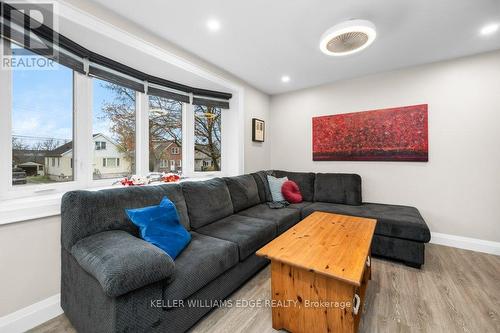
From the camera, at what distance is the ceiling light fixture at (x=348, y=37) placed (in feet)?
5.73

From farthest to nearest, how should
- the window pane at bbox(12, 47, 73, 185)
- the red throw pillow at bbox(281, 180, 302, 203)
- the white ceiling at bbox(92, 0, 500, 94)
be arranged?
the red throw pillow at bbox(281, 180, 302, 203), the white ceiling at bbox(92, 0, 500, 94), the window pane at bbox(12, 47, 73, 185)

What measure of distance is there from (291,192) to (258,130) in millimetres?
1329

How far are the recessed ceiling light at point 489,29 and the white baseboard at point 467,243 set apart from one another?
7.80 ft

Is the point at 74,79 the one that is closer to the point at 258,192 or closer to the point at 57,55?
the point at 57,55

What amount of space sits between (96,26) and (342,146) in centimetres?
342

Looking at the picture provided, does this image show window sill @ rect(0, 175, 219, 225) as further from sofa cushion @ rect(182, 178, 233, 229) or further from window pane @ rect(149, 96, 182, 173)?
window pane @ rect(149, 96, 182, 173)

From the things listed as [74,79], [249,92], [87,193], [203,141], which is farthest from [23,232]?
[249,92]

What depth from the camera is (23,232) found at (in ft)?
4.83

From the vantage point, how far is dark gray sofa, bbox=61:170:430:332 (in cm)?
114

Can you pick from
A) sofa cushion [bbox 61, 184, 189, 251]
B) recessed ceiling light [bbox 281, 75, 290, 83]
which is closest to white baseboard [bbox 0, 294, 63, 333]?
sofa cushion [bbox 61, 184, 189, 251]

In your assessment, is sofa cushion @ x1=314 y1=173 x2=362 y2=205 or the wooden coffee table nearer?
the wooden coffee table

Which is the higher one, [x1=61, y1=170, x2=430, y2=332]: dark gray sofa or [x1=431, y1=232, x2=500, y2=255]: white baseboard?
[x1=61, y1=170, x2=430, y2=332]: dark gray sofa

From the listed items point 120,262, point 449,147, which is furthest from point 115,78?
point 449,147

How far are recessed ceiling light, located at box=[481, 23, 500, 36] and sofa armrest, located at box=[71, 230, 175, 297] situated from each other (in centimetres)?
352
